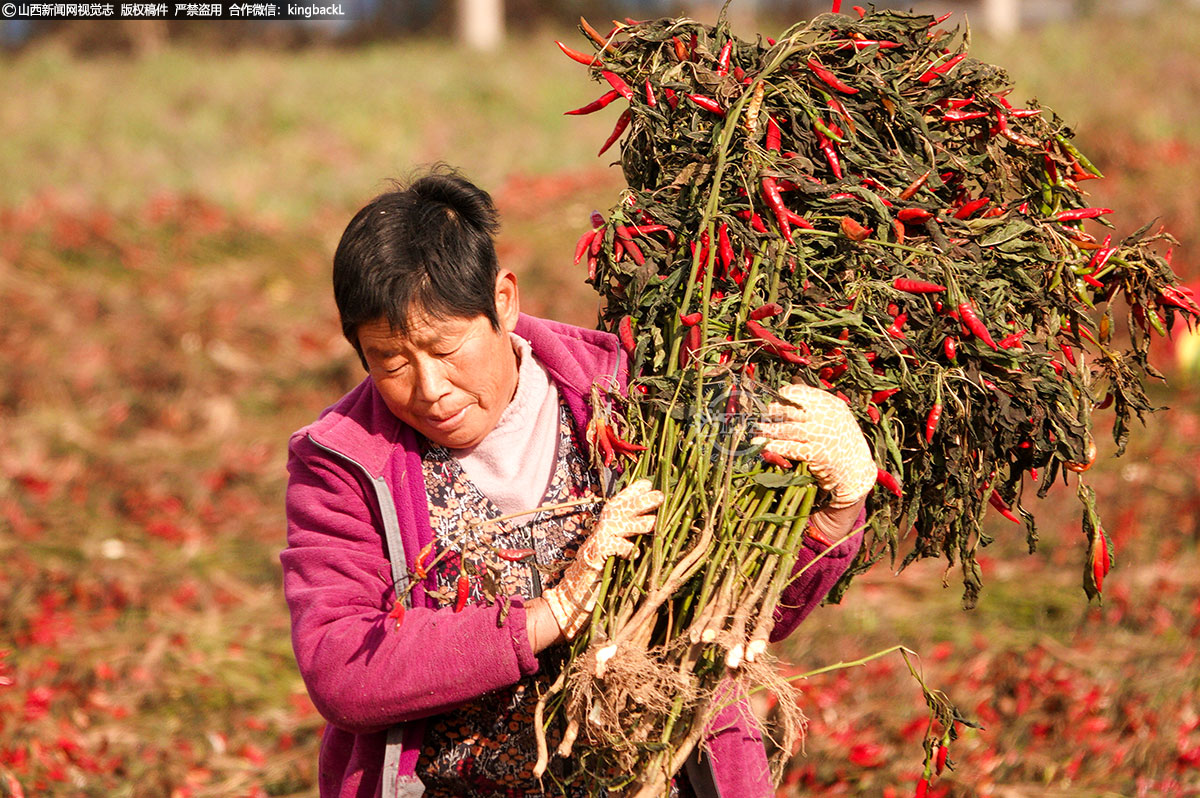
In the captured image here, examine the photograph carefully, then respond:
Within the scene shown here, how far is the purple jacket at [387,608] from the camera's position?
1.88 metres

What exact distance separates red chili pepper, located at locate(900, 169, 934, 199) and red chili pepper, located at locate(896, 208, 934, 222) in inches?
1.3

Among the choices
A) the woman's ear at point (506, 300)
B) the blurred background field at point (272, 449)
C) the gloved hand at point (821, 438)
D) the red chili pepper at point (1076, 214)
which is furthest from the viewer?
the blurred background field at point (272, 449)

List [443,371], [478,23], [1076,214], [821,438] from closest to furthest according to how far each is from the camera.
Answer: [821,438] → [443,371] → [1076,214] → [478,23]

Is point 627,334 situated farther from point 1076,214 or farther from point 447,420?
point 1076,214

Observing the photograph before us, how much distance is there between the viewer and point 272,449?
21.2 feet

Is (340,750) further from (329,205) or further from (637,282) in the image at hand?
(329,205)

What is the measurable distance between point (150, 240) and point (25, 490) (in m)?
3.19

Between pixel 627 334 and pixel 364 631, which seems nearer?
pixel 364 631

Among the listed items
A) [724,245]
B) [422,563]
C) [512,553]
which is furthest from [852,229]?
[422,563]

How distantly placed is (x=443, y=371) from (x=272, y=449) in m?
4.83

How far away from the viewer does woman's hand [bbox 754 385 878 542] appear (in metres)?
1.85

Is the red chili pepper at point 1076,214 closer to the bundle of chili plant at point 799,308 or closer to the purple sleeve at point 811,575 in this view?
the bundle of chili plant at point 799,308

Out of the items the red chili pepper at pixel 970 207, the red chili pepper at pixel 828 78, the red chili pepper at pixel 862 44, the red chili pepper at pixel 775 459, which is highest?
the red chili pepper at pixel 862 44

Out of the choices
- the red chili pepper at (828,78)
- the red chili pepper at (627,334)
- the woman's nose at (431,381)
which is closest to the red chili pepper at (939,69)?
the red chili pepper at (828,78)
